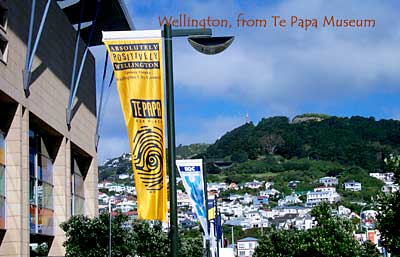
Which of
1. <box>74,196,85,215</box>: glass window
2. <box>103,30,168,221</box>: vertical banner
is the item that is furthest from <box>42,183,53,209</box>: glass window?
<box>103,30,168,221</box>: vertical banner

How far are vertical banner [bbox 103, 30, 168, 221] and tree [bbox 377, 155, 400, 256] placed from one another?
52.3 ft

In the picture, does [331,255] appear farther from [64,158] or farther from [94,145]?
[94,145]

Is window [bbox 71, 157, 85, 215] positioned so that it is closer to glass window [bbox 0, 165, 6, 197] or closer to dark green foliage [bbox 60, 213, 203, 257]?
dark green foliage [bbox 60, 213, 203, 257]

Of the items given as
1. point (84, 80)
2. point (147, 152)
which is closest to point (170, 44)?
point (147, 152)

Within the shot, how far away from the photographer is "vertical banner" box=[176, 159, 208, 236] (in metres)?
27.2

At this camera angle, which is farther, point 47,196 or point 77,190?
point 77,190

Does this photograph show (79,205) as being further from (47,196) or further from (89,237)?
(89,237)

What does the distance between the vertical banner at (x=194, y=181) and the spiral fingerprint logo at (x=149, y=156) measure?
1512 centimetres

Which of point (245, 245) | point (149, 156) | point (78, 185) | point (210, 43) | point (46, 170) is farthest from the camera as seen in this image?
point (245, 245)

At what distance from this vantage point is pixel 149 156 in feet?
38.1

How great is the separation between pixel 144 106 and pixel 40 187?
2791 cm

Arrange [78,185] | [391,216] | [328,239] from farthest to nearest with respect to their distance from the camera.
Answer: [78,185] → [328,239] → [391,216]

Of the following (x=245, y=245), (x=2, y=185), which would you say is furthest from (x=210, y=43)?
(x=245, y=245)

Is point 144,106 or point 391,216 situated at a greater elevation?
point 144,106
